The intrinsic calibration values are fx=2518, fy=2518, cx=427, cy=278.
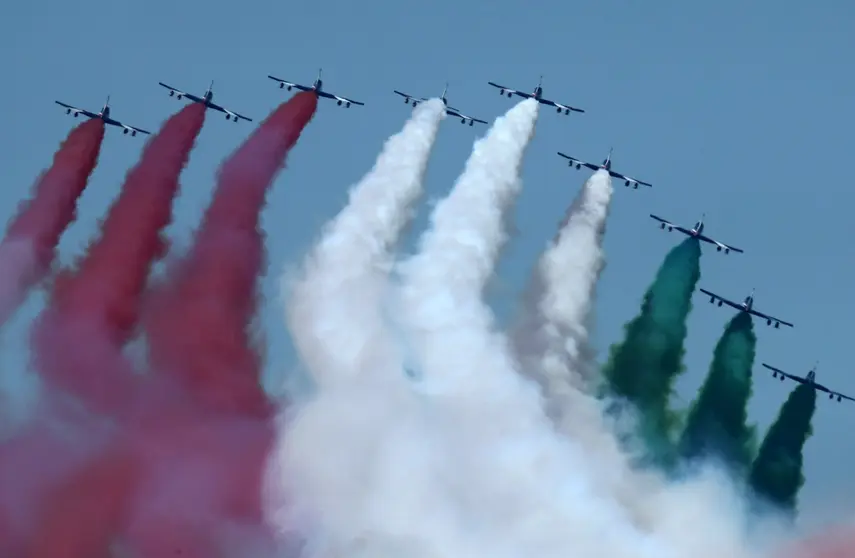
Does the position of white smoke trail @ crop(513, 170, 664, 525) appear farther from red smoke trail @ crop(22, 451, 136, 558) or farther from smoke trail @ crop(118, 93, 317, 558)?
red smoke trail @ crop(22, 451, 136, 558)

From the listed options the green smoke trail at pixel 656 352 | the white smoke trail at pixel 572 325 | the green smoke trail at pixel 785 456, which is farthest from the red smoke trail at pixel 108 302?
the green smoke trail at pixel 785 456

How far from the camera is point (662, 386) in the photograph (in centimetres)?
10862

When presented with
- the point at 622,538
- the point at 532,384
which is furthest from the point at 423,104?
the point at 622,538

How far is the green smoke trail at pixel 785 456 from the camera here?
4173 inches

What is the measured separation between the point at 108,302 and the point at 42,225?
224 inches

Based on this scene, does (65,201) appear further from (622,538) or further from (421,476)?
(622,538)

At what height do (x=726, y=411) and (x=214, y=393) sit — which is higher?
(x=726, y=411)

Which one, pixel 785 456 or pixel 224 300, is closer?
pixel 224 300

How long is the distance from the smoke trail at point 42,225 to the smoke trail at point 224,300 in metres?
5.95

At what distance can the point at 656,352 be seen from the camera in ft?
357

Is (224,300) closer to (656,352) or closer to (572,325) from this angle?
(572,325)

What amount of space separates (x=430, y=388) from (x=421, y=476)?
5.45 m

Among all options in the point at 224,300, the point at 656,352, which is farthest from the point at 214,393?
the point at 656,352

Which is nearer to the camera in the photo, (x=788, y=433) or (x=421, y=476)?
(x=421, y=476)
